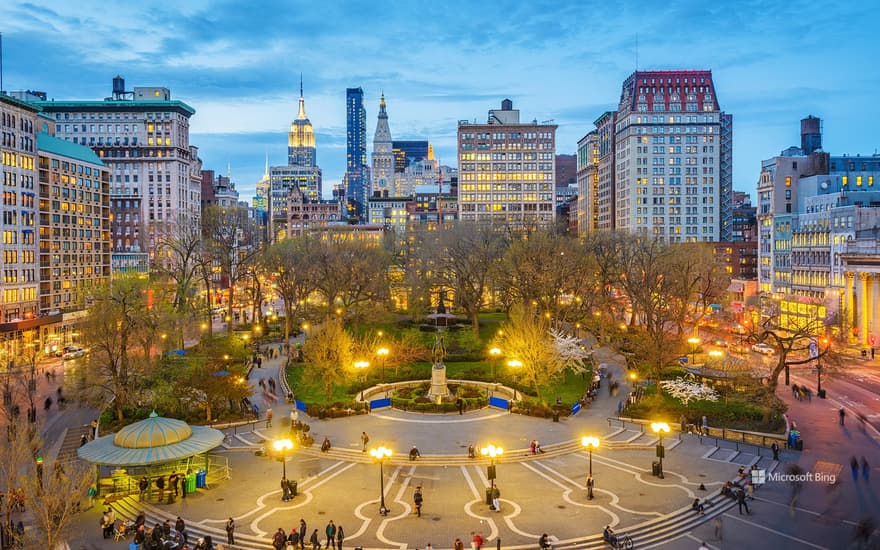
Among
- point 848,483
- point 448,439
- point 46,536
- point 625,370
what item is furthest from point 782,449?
point 46,536

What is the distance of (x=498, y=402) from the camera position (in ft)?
170

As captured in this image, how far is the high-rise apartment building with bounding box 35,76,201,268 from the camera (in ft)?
450

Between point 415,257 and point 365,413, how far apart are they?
44.4 metres

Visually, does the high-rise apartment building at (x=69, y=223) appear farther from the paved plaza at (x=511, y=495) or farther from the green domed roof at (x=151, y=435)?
the paved plaza at (x=511, y=495)

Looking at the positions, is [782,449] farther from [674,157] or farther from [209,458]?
[674,157]

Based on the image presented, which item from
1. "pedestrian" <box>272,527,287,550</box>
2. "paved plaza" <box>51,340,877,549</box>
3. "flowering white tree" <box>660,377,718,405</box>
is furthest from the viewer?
"flowering white tree" <box>660,377,718,405</box>

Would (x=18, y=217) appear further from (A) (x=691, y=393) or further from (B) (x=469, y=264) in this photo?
(A) (x=691, y=393)

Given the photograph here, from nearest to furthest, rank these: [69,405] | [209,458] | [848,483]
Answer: [848,483] → [209,458] → [69,405]

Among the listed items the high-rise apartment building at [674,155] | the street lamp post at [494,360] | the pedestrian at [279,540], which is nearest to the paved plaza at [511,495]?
the pedestrian at [279,540]

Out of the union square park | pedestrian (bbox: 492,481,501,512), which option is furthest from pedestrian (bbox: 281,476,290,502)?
pedestrian (bbox: 492,481,501,512)

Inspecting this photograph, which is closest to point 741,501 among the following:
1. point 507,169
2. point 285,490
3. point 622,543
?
point 622,543

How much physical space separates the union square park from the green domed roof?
108 millimetres

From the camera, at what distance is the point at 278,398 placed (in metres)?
55.3

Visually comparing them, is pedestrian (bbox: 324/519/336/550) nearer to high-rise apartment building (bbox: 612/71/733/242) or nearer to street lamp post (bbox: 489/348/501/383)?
street lamp post (bbox: 489/348/501/383)
